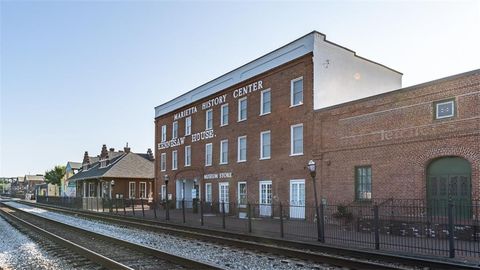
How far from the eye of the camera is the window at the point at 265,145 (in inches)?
1065

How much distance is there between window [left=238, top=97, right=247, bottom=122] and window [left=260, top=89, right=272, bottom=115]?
76.6 inches

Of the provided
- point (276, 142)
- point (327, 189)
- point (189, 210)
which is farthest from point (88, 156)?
point (327, 189)

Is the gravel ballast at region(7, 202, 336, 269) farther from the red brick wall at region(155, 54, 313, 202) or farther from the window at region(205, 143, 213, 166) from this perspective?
the window at region(205, 143, 213, 166)

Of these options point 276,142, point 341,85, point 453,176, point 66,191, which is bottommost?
point 66,191

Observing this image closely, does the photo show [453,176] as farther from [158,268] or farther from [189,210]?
[189,210]

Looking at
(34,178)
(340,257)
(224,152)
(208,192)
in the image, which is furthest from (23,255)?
(34,178)

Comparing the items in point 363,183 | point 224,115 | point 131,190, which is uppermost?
point 224,115

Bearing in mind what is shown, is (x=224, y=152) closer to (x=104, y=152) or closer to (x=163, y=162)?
(x=163, y=162)

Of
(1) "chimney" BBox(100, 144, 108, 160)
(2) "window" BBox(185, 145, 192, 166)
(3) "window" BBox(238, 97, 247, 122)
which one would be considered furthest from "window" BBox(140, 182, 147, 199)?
(3) "window" BBox(238, 97, 247, 122)

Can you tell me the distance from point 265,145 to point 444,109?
1239 centimetres

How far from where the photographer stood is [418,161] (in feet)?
57.3

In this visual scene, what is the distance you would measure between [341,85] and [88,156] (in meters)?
51.8

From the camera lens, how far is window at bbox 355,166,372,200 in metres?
19.8

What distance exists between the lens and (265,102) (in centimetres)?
2775
